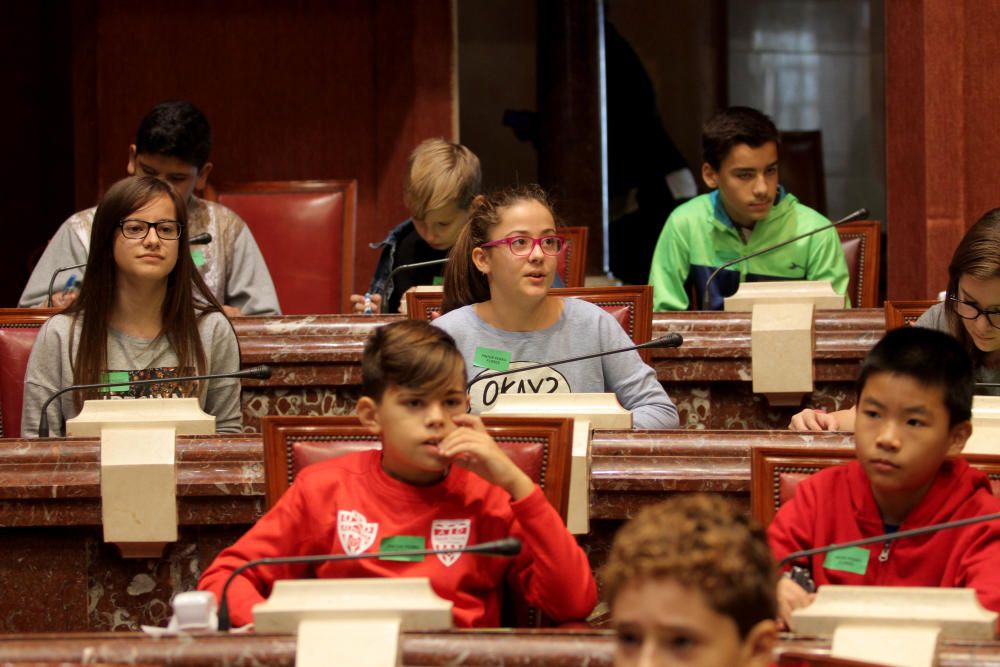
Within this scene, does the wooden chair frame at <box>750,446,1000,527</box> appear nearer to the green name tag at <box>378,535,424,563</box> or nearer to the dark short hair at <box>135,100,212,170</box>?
the green name tag at <box>378,535,424,563</box>

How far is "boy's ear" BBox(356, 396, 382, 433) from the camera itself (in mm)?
1936

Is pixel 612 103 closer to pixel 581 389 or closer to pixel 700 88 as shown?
pixel 700 88

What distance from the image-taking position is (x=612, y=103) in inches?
250

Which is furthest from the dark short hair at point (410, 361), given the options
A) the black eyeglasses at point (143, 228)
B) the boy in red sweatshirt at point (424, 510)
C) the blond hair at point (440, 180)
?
the blond hair at point (440, 180)

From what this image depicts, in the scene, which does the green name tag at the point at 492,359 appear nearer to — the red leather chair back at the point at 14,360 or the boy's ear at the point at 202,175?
the red leather chair back at the point at 14,360

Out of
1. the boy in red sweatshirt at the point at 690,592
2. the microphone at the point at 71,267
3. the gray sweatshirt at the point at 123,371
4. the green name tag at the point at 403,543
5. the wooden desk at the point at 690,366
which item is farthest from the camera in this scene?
the microphone at the point at 71,267

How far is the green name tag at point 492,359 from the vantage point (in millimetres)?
2623

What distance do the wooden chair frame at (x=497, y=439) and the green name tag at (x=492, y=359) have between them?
1.97ft

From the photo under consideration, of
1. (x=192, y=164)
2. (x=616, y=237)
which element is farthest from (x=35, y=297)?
(x=616, y=237)

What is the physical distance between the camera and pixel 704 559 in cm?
114

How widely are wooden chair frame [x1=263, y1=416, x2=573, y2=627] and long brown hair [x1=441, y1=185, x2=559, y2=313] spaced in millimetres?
817

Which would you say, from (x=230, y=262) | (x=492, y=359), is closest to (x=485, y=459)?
(x=492, y=359)

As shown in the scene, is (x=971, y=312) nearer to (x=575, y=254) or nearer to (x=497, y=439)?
(x=497, y=439)

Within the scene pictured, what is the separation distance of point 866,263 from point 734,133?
0.48 metres
